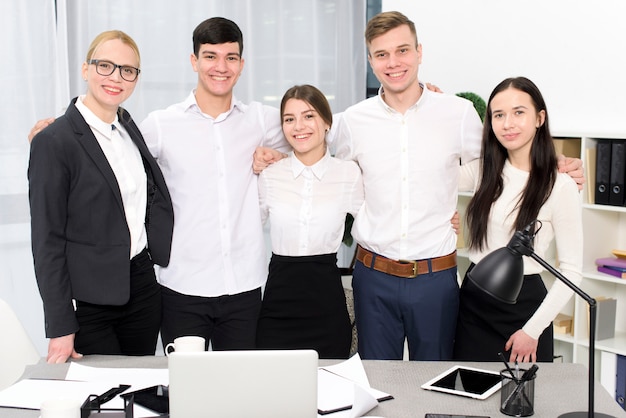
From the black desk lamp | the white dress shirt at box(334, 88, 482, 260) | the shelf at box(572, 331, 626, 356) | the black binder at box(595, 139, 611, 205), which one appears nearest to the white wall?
the black binder at box(595, 139, 611, 205)

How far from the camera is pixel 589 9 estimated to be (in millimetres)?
3969

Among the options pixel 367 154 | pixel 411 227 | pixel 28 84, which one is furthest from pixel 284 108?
pixel 28 84

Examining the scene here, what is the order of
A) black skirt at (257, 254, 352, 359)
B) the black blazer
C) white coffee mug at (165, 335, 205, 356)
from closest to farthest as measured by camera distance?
white coffee mug at (165, 335, 205, 356), the black blazer, black skirt at (257, 254, 352, 359)

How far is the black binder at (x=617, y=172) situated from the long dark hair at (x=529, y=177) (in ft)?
3.67

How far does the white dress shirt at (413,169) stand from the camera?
111 inches

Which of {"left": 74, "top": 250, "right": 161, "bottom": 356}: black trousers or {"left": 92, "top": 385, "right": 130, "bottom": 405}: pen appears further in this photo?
{"left": 74, "top": 250, "right": 161, "bottom": 356}: black trousers

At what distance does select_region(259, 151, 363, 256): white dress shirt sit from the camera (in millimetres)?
2777

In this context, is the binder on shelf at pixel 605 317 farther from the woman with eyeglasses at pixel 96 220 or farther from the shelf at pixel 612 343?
the woman with eyeglasses at pixel 96 220

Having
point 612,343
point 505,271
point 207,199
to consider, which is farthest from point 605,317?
point 505,271

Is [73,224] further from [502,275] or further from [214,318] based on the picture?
[502,275]

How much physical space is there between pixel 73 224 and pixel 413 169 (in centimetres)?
124

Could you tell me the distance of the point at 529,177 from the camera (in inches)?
104

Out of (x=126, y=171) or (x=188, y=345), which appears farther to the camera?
(x=126, y=171)

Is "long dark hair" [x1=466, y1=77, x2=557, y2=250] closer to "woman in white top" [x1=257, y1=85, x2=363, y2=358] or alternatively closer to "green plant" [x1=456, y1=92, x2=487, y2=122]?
"woman in white top" [x1=257, y1=85, x2=363, y2=358]
